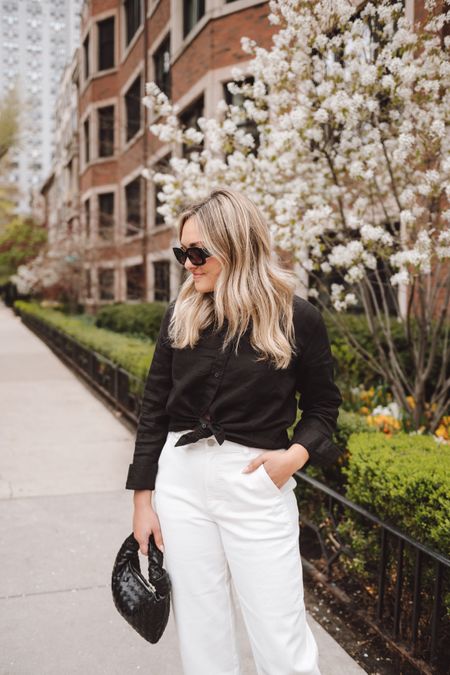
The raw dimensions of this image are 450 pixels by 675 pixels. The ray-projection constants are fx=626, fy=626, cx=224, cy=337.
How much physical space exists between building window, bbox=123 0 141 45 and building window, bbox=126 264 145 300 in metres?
7.97

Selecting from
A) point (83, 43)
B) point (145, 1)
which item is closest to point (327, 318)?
point (145, 1)

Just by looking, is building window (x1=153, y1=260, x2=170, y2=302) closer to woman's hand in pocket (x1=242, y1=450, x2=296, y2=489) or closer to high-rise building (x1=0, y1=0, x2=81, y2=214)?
woman's hand in pocket (x1=242, y1=450, x2=296, y2=489)

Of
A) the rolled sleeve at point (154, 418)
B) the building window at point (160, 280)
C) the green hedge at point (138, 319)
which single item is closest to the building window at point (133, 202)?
the building window at point (160, 280)

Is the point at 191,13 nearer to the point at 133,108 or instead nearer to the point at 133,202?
the point at 133,202

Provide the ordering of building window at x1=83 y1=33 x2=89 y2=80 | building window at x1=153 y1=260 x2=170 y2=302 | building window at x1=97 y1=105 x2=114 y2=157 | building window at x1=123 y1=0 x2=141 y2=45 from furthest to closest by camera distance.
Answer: building window at x1=83 y1=33 x2=89 y2=80 → building window at x1=97 y1=105 x2=114 y2=157 → building window at x1=123 y1=0 x2=141 y2=45 → building window at x1=153 y1=260 x2=170 y2=302

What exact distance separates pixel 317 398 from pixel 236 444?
350 mm

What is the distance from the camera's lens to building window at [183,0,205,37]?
14.3 meters

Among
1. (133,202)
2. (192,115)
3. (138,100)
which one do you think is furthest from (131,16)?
(192,115)

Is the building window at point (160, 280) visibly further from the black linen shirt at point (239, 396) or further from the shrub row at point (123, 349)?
the black linen shirt at point (239, 396)

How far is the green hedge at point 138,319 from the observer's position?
14773mm

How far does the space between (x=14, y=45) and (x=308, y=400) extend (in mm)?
149273

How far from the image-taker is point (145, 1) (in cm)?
1841

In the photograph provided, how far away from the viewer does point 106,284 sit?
24016mm

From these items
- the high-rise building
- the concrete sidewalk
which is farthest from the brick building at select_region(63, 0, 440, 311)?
the high-rise building
